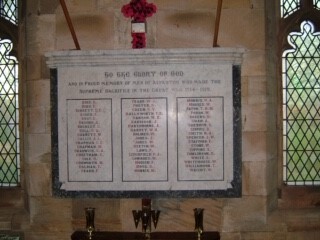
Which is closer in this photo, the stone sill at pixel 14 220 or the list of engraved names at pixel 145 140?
the list of engraved names at pixel 145 140

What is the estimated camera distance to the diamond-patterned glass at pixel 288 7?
3406mm

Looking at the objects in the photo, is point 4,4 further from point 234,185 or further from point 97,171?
point 234,185

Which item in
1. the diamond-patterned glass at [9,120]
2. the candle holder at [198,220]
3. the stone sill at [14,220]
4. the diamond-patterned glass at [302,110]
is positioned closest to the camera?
the candle holder at [198,220]

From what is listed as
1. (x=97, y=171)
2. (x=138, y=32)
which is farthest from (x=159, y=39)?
(x=97, y=171)

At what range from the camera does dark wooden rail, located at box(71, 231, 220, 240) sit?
289cm

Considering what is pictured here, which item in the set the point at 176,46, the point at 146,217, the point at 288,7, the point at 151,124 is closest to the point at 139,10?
the point at 176,46

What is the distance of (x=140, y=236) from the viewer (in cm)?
292

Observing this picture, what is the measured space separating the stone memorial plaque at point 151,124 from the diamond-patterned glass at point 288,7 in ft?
2.76

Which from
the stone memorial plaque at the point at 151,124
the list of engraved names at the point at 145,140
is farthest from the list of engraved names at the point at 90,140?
the list of engraved names at the point at 145,140

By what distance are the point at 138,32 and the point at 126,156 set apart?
95cm

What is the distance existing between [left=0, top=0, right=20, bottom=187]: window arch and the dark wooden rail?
971mm

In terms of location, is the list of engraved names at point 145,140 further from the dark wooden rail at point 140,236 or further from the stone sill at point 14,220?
the stone sill at point 14,220

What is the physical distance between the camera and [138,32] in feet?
9.48

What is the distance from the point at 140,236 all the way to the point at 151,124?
33.7 inches
